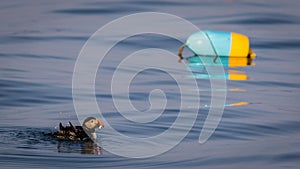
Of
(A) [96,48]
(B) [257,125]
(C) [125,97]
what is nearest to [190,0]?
(A) [96,48]

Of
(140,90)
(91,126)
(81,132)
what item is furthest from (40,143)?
(140,90)

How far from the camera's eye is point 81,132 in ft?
39.0

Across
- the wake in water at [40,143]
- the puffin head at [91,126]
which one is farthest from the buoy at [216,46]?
Result: the puffin head at [91,126]

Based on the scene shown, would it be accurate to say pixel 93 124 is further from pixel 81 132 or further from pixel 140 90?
pixel 140 90

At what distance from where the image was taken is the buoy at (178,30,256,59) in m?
21.3

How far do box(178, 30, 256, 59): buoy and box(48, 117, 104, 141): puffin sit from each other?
382 inches

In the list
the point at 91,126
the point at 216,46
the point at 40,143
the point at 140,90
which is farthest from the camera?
the point at 216,46

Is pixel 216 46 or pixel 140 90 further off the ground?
pixel 216 46

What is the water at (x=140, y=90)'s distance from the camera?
1120 cm

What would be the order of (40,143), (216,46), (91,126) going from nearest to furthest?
(40,143) < (91,126) < (216,46)

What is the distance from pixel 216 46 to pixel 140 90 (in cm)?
526

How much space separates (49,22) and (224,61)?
8.05m

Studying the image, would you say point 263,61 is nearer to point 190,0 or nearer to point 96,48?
point 96,48

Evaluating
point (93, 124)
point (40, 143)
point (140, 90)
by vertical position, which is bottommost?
point (40, 143)
